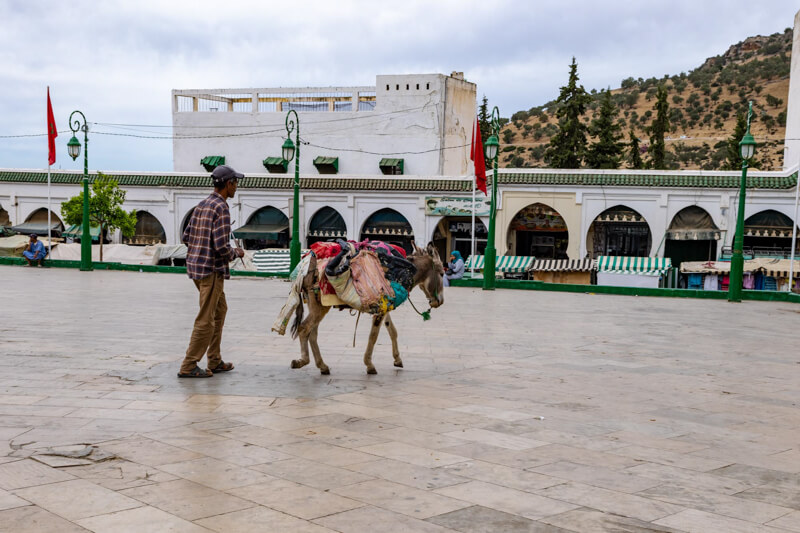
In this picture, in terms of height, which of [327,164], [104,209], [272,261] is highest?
[327,164]

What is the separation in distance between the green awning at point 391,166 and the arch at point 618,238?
40.4 feet

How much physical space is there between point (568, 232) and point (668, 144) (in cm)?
3410

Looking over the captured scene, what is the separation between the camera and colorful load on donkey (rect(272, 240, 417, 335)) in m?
7.41

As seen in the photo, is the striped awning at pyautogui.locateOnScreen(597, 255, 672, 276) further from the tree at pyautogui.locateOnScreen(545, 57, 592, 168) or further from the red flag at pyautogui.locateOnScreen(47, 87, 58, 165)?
the red flag at pyautogui.locateOnScreen(47, 87, 58, 165)

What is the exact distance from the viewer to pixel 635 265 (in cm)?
3039

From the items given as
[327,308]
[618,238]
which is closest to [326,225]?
[618,238]

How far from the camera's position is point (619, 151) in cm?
4153

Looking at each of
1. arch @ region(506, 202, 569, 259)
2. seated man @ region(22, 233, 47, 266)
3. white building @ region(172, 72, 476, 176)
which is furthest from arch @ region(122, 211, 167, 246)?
arch @ region(506, 202, 569, 259)

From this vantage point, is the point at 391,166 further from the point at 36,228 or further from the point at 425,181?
the point at 36,228

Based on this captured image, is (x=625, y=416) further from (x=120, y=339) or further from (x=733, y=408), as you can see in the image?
(x=120, y=339)

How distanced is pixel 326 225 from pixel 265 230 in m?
3.06

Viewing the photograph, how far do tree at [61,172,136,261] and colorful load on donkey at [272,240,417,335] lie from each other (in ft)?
97.5

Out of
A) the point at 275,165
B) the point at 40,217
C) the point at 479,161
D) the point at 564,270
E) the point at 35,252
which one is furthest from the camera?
the point at 275,165

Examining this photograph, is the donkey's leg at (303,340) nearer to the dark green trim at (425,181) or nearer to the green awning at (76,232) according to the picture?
the dark green trim at (425,181)
